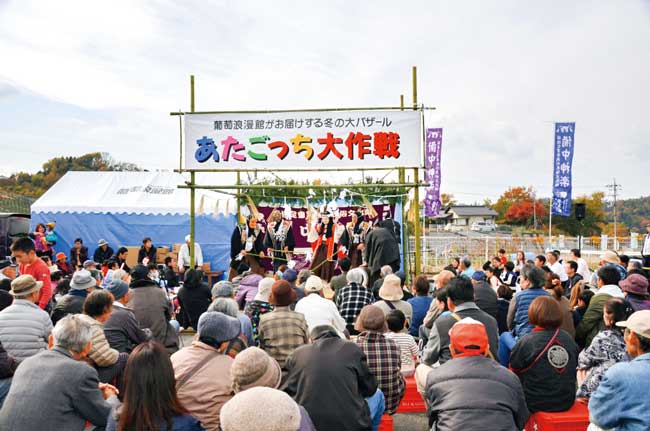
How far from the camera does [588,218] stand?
135 feet

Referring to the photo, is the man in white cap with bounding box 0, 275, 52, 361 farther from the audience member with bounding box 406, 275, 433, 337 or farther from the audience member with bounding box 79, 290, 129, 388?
the audience member with bounding box 406, 275, 433, 337

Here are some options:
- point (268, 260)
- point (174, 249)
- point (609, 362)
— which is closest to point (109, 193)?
point (174, 249)

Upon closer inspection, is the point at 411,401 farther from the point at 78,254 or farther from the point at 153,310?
the point at 78,254

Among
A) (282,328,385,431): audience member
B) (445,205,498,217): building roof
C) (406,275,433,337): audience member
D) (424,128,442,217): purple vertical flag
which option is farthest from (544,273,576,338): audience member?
(445,205,498,217): building roof

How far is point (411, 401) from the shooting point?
4.68m

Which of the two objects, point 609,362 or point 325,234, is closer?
point 609,362

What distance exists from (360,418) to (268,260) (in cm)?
845

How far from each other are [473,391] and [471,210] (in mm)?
61302

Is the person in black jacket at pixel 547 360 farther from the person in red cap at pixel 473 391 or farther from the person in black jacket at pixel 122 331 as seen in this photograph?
the person in black jacket at pixel 122 331

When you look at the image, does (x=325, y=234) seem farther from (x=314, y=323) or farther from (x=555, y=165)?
(x=555, y=165)

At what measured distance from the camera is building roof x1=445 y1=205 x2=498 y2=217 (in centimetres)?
5923

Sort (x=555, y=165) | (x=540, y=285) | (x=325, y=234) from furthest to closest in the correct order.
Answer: (x=555, y=165)
(x=325, y=234)
(x=540, y=285)

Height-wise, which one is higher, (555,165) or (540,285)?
(555,165)

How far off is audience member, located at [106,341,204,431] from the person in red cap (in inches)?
57.7
